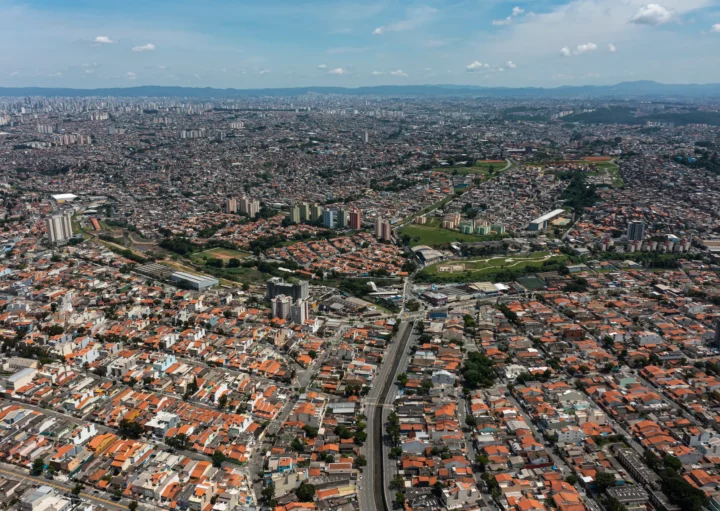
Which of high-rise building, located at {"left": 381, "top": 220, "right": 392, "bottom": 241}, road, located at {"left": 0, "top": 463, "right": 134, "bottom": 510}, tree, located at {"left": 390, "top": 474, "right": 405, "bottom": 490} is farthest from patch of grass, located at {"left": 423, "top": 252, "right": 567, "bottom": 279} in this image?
road, located at {"left": 0, "top": 463, "right": 134, "bottom": 510}

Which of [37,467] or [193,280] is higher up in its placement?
[193,280]

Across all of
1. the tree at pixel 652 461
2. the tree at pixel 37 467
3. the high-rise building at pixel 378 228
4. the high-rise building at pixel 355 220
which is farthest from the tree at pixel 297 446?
the high-rise building at pixel 355 220

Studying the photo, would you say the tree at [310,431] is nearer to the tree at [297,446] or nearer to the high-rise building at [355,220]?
the tree at [297,446]

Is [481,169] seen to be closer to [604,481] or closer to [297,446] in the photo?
[604,481]

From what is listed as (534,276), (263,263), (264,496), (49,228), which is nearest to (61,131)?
(49,228)

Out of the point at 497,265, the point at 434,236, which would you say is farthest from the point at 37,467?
the point at 434,236

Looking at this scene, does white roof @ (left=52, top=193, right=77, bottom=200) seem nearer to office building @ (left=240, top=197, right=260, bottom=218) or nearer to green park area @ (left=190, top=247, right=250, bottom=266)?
office building @ (left=240, top=197, right=260, bottom=218)
